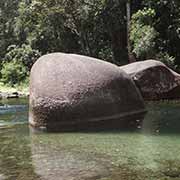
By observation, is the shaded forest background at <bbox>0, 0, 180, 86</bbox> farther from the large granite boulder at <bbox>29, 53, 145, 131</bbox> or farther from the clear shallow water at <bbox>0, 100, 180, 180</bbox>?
the clear shallow water at <bbox>0, 100, 180, 180</bbox>

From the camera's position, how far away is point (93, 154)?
9586mm

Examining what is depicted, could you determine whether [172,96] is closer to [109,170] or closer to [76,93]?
[76,93]

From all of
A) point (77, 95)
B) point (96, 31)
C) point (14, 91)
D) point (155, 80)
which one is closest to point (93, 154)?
point (77, 95)

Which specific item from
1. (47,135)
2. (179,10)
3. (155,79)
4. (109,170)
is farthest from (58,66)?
(179,10)

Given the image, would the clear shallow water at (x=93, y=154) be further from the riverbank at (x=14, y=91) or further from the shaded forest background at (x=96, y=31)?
the shaded forest background at (x=96, y=31)

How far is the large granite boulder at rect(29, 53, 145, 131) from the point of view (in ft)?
43.3

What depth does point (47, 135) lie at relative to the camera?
12352mm

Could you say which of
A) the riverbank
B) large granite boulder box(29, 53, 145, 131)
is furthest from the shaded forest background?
large granite boulder box(29, 53, 145, 131)

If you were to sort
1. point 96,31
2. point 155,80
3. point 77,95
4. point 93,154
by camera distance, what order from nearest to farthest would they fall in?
point 93,154 → point 77,95 → point 155,80 → point 96,31

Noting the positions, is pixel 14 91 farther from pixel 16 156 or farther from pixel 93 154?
pixel 93 154

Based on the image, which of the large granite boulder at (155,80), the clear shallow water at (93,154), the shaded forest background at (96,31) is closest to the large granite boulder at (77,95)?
the clear shallow water at (93,154)

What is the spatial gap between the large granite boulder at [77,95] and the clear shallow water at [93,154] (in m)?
0.80

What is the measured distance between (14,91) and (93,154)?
21.0 m

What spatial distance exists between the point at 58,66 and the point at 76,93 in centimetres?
123
